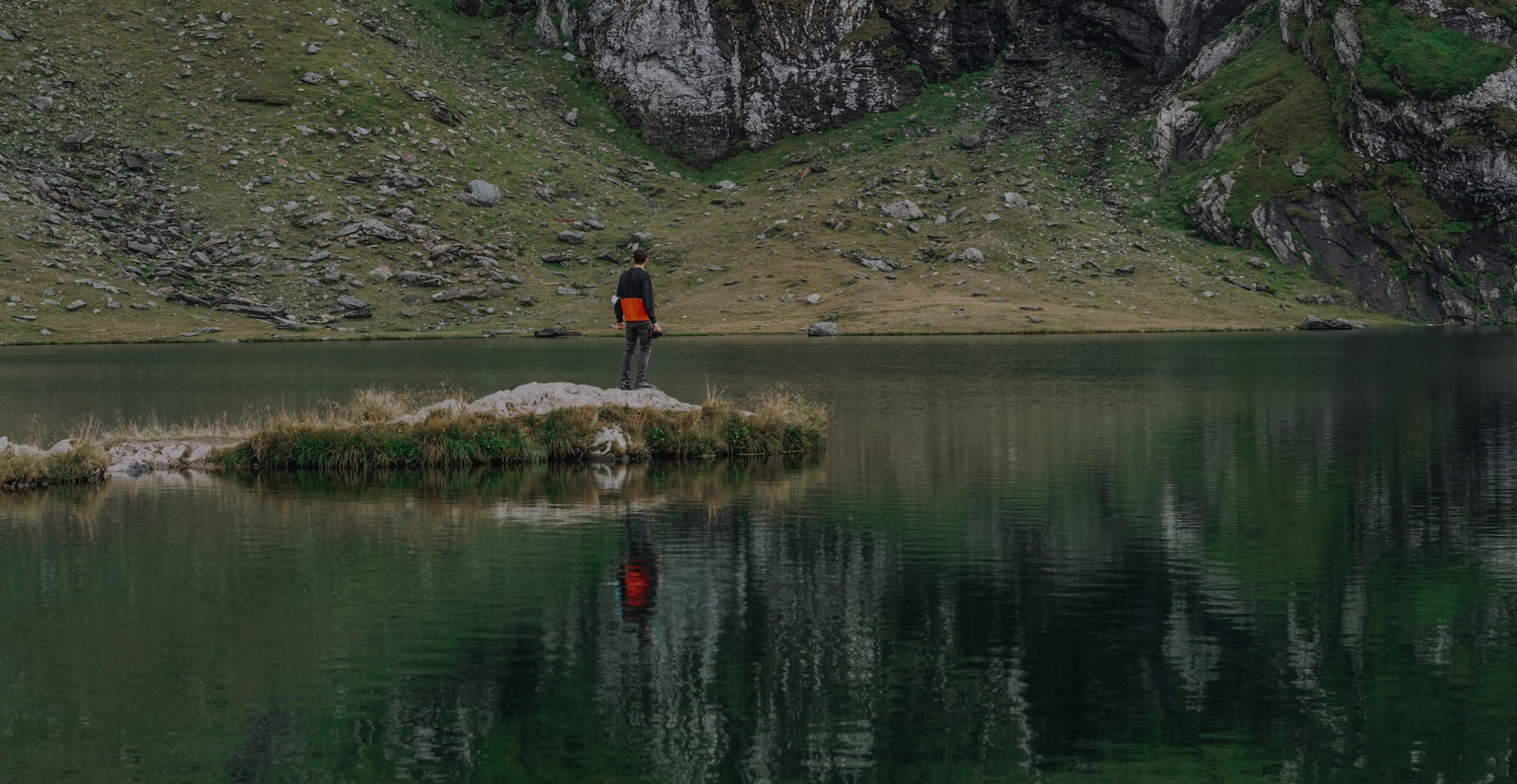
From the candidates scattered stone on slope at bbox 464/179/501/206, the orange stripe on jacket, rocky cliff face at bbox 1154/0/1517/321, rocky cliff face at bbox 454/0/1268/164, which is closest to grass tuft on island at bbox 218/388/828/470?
the orange stripe on jacket

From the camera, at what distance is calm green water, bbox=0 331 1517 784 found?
11.4 metres

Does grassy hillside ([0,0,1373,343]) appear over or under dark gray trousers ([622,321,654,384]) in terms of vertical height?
over

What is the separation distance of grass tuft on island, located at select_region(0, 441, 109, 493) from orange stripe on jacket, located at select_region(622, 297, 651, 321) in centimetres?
1307

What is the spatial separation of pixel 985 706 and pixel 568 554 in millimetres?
9117

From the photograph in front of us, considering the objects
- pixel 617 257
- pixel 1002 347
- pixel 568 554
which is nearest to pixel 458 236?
pixel 617 257

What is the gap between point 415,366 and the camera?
6794 cm

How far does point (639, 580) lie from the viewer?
17.8m

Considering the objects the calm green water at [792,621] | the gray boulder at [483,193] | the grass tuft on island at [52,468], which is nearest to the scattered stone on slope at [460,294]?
the gray boulder at [483,193]

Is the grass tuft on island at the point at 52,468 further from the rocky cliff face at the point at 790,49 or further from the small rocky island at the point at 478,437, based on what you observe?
the rocky cliff face at the point at 790,49

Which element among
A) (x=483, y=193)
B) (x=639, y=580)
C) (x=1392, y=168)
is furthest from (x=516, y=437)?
(x=1392, y=168)

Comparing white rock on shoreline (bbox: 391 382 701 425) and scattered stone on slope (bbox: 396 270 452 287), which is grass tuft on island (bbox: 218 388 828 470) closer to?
white rock on shoreline (bbox: 391 382 701 425)

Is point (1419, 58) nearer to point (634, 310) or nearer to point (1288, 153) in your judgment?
point (1288, 153)

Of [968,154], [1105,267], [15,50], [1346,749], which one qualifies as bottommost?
[1346,749]

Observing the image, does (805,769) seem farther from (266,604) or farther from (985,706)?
(266,604)
